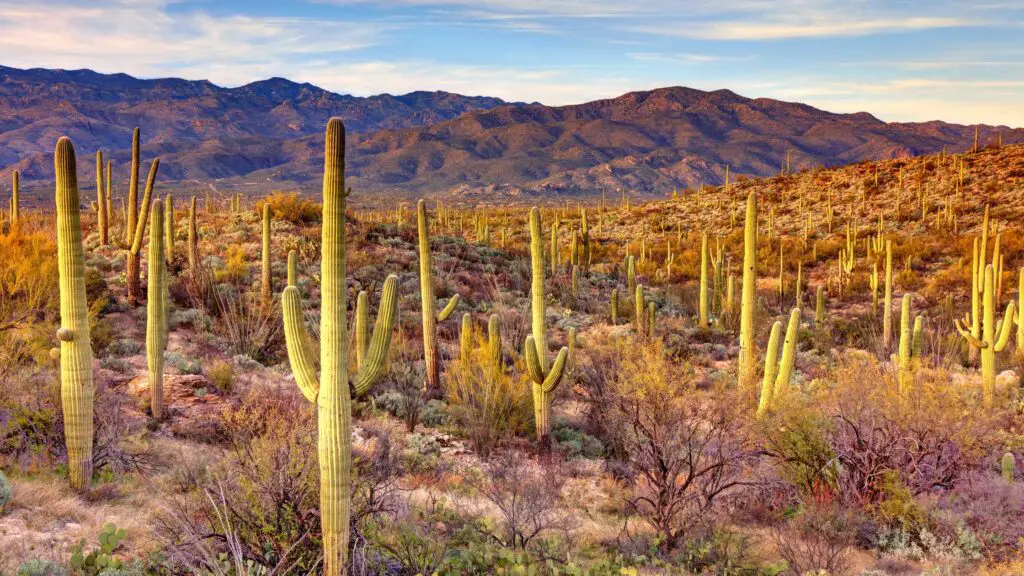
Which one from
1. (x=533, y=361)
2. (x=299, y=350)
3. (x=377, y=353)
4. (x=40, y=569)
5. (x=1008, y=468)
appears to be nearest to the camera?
(x=40, y=569)

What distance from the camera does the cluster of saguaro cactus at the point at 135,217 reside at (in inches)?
568

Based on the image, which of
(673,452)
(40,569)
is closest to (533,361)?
(673,452)

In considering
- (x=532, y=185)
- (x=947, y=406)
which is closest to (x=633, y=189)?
(x=532, y=185)

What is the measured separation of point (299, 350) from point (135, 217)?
13091 millimetres

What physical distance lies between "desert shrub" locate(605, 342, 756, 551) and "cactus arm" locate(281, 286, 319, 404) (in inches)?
154

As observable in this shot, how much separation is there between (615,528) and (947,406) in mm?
4469

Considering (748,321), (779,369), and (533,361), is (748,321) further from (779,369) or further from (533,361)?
(533,361)

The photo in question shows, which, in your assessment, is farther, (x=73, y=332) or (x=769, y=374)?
(x=769, y=374)

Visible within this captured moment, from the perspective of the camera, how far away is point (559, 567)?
626 centimetres

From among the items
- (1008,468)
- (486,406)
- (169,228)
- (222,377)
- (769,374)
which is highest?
(169,228)

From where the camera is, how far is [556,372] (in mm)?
10828

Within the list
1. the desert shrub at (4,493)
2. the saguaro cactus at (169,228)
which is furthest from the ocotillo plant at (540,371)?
the saguaro cactus at (169,228)

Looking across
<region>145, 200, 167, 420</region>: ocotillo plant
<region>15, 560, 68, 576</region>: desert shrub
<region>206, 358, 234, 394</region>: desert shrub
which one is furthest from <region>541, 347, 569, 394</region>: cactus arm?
<region>15, 560, 68, 576</region>: desert shrub

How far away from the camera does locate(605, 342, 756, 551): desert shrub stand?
749 cm
